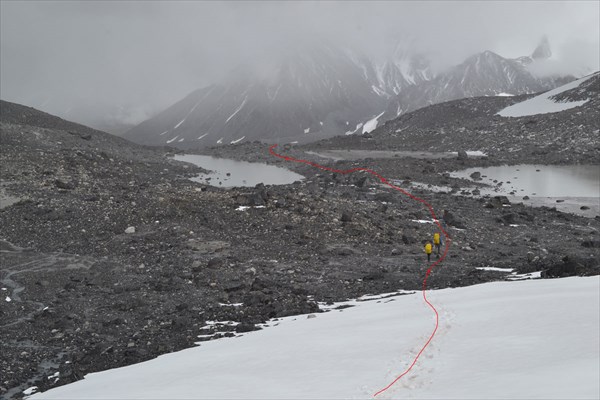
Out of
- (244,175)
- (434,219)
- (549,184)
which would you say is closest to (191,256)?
(434,219)

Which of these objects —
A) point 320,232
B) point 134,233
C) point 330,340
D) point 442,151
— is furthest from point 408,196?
point 442,151

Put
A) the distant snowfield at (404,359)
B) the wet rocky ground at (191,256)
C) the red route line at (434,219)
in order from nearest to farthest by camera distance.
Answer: the distant snowfield at (404,359), the red route line at (434,219), the wet rocky ground at (191,256)

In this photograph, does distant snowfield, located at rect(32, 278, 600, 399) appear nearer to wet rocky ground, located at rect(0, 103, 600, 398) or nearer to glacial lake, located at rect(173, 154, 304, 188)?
wet rocky ground, located at rect(0, 103, 600, 398)

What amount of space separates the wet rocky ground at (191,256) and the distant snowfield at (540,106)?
193 feet

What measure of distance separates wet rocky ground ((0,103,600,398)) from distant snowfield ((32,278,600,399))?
4.76 feet

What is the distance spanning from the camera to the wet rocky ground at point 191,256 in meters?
12.1

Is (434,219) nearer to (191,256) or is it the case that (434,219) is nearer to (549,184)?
(191,256)

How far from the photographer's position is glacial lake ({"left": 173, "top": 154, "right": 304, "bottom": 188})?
3869 centimetres

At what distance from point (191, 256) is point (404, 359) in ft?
32.3

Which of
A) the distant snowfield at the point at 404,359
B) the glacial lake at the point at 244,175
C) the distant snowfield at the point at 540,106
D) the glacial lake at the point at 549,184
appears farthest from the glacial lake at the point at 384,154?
the distant snowfield at the point at 404,359

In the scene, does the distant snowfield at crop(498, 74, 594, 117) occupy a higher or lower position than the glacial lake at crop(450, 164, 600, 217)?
higher

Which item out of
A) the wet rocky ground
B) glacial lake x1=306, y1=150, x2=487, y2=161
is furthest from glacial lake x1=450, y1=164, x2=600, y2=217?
glacial lake x1=306, y1=150, x2=487, y2=161

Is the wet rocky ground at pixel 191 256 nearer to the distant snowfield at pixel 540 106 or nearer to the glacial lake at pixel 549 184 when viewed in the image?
the glacial lake at pixel 549 184

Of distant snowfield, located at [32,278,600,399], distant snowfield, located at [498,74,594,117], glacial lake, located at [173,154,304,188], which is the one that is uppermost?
distant snowfield, located at [498,74,594,117]
